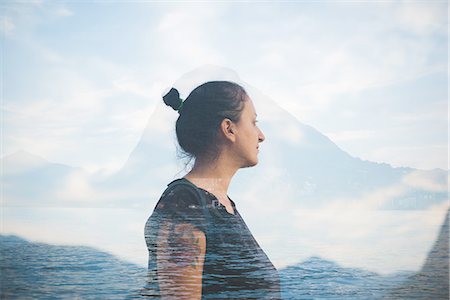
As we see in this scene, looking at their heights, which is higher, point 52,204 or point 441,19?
point 441,19

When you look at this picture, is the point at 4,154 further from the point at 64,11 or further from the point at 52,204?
the point at 64,11

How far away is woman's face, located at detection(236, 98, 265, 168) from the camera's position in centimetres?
224

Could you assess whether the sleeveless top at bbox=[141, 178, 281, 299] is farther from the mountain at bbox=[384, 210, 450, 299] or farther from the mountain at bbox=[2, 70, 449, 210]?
the mountain at bbox=[384, 210, 450, 299]

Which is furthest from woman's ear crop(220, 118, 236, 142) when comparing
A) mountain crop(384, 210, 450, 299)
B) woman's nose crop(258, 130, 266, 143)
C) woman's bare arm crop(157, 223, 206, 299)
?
mountain crop(384, 210, 450, 299)

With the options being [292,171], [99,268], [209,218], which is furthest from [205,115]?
[99,268]

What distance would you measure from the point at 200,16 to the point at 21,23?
30.9 inches

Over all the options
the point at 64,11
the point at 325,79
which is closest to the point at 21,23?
the point at 64,11

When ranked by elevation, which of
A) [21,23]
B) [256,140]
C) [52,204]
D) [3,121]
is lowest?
[52,204]

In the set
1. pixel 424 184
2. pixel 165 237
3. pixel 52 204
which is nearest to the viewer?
pixel 165 237

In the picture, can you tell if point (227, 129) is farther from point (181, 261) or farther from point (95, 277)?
point (95, 277)

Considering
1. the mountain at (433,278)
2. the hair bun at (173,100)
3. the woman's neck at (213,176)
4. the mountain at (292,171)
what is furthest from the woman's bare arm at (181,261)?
the mountain at (433,278)

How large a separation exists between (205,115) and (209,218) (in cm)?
39

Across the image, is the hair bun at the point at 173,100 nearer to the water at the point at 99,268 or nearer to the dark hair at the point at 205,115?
the dark hair at the point at 205,115

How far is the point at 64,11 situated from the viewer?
2.58 metres
